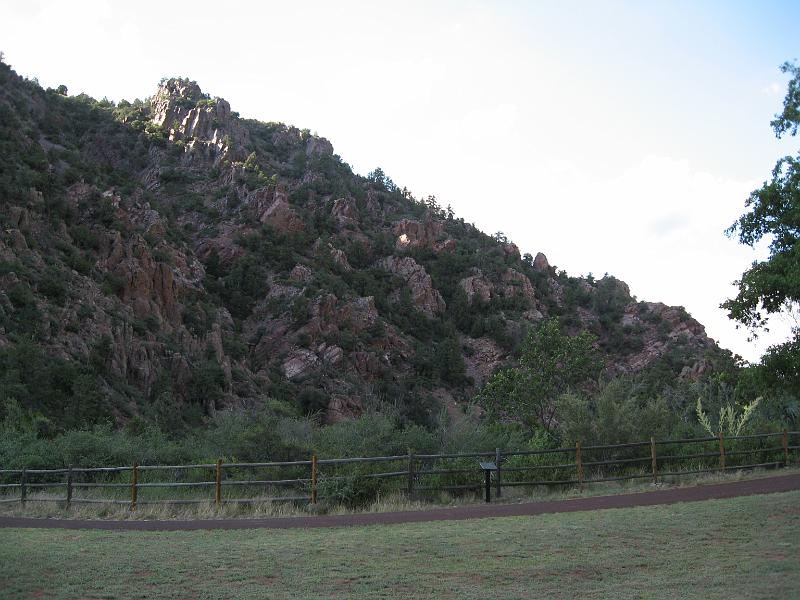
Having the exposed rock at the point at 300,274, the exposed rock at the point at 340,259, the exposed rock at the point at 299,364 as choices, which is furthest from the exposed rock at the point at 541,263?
the exposed rock at the point at 299,364

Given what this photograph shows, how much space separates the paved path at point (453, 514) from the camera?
15922 mm

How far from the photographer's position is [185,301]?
64688 millimetres

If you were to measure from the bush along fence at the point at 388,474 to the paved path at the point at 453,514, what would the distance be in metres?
1.52

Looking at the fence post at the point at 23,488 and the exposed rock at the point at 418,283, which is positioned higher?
the exposed rock at the point at 418,283

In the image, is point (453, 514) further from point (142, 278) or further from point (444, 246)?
point (444, 246)

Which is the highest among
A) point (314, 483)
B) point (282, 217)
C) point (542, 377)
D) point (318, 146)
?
point (318, 146)

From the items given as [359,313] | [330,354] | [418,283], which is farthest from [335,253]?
[330,354]

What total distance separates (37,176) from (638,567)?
62.1m

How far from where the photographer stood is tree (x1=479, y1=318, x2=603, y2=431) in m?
36.8

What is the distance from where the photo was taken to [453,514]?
16.5 meters

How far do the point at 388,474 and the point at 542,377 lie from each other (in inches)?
777

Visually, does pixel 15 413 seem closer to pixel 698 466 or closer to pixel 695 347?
pixel 698 466

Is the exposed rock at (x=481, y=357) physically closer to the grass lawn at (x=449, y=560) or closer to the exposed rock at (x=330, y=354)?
the exposed rock at (x=330, y=354)

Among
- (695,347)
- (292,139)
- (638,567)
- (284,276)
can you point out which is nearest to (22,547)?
(638,567)
